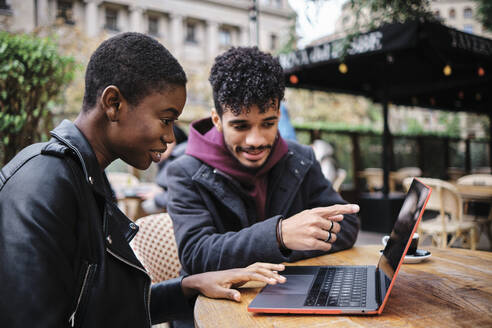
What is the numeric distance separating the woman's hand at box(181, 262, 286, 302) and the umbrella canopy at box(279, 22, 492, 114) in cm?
419

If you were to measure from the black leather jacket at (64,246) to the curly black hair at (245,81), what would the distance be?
0.76 metres

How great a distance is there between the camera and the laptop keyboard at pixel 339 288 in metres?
Result: 1.09

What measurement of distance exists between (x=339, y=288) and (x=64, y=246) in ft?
2.72

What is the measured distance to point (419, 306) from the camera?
1097 mm

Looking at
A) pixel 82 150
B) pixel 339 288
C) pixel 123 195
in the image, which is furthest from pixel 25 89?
pixel 339 288

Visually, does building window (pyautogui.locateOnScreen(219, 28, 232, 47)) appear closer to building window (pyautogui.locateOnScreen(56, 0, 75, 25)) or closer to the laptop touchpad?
building window (pyautogui.locateOnScreen(56, 0, 75, 25))

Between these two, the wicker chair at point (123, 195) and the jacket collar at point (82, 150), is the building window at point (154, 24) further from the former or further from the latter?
the jacket collar at point (82, 150)

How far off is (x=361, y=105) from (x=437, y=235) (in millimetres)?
18580

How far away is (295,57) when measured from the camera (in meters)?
6.33

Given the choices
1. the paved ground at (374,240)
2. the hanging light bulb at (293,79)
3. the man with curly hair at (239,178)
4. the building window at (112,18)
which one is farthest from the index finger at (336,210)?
the building window at (112,18)

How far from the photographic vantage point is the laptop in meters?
1.04

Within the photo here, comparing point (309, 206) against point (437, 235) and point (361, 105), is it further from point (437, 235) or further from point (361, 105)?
point (361, 105)

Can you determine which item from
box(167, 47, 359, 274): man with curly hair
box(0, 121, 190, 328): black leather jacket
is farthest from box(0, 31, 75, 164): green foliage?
box(0, 121, 190, 328): black leather jacket

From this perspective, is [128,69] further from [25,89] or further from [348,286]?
[25,89]
